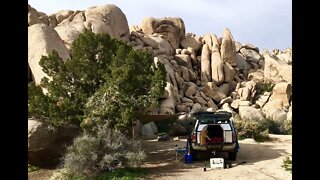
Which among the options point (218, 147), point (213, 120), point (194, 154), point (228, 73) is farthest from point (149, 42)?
point (218, 147)

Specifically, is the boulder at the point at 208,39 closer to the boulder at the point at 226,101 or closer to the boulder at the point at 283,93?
the boulder at the point at 226,101

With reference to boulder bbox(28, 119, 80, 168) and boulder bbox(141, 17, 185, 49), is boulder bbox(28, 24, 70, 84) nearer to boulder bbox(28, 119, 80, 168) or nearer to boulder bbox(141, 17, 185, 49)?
boulder bbox(28, 119, 80, 168)

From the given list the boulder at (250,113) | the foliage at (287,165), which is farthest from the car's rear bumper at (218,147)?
the boulder at (250,113)

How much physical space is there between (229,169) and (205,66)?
1378 inches

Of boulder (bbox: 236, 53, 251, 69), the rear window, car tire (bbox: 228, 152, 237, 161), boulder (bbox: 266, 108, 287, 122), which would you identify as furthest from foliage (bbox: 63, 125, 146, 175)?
boulder (bbox: 236, 53, 251, 69)

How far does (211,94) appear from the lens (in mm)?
44875

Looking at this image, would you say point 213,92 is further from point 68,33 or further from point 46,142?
point 46,142

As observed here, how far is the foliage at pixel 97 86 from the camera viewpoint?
54.4 feet

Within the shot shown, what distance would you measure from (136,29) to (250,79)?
789 inches

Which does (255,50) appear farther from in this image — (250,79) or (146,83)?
(146,83)

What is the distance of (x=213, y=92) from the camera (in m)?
45.0

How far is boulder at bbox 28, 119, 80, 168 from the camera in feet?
54.7
